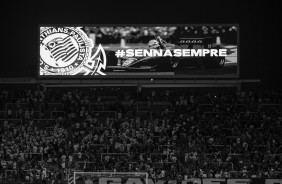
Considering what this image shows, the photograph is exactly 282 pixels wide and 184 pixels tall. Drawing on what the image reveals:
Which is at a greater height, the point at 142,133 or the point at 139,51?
the point at 139,51

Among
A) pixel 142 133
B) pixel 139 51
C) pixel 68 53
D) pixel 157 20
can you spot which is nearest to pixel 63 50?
pixel 68 53

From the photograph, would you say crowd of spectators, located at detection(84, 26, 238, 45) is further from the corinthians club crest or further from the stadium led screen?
the corinthians club crest

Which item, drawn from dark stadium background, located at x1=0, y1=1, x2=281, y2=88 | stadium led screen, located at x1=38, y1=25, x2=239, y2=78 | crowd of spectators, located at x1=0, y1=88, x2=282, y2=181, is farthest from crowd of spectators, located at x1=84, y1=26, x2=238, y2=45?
crowd of spectators, located at x1=0, y1=88, x2=282, y2=181

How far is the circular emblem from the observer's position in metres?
52.8

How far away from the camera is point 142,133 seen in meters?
48.1

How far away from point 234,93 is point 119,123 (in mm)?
9245

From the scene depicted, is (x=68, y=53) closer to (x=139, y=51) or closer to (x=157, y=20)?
(x=139, y=51)

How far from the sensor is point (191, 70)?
172 ft

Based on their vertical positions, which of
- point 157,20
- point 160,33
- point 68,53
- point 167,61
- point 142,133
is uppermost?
point 157,20

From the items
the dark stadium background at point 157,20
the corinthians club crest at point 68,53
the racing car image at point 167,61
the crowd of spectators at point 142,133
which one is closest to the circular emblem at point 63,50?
the corinthians club crest at point 68,53

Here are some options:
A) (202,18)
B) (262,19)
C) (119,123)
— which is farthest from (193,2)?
(119,123)

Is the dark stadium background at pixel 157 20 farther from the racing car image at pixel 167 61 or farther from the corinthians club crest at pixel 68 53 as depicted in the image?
the racing car image at pixel 167 61

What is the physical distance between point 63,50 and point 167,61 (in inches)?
308

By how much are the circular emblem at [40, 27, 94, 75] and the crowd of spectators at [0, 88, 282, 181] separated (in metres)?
1.84
